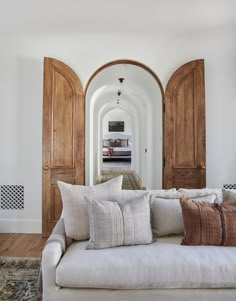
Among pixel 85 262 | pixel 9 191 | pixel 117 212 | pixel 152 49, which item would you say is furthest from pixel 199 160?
pixel 9 191

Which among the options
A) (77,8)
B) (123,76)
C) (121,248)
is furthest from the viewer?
(123,76)

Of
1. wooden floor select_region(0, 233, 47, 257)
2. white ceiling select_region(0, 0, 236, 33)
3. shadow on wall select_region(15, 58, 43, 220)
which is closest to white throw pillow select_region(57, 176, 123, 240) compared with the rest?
wooden floor select_region(0, 233, 47, 257)

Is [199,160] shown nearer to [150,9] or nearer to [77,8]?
[150,9]

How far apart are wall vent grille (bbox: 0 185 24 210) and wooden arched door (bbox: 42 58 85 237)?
0.42 meters

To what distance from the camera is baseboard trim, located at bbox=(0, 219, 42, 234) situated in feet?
12.2

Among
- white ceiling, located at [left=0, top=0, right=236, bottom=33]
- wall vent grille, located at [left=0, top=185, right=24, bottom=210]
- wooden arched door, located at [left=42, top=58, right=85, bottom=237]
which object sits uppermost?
white ceiling, located at [left=0, top=0, right=236, bottom=33]

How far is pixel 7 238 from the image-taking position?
3.52 metres

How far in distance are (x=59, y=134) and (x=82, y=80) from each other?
0.84 metres

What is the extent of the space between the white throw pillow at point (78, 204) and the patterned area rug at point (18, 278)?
0.65 meters

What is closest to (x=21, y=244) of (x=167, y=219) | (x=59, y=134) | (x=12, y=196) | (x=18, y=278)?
(x=12, y=196)

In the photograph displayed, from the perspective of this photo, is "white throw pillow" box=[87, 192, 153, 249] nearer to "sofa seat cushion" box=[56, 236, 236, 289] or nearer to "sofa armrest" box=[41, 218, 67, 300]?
"sofa seat cushion" box=[56, 236, 236, 289]

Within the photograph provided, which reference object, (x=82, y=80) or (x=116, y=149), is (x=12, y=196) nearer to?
(x=82, y=80)

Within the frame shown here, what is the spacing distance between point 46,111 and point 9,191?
1.28 meters

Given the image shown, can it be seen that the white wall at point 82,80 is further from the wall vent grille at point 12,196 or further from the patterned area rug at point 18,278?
the patterned area rug at point 18,278
